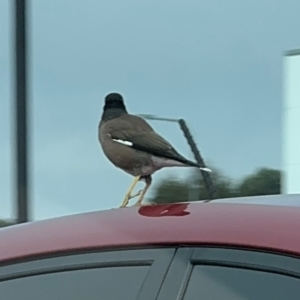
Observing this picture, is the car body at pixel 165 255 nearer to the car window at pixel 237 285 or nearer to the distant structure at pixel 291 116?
the car window at pixel 237 285

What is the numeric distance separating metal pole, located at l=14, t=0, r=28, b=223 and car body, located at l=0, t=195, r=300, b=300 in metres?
2.11

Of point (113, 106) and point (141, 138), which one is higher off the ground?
point (113, 106)

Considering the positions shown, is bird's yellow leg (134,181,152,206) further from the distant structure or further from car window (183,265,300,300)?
the distant structure

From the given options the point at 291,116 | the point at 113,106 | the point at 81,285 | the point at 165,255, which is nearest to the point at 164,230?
the point at 165,255

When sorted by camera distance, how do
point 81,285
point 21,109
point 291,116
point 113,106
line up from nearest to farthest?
point 81,285 → point 21,109 → point 113,106 → point 291,116

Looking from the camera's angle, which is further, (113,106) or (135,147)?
(113,106)

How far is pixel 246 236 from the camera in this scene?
1.94 m

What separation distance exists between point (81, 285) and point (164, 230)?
0.76ft

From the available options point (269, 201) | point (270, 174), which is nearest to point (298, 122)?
point (270, 174)

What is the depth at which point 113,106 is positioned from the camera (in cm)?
475

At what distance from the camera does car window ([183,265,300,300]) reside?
1.83 m

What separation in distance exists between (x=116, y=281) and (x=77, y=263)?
11cm

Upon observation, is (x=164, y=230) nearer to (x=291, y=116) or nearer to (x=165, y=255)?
(x=165, y=255)

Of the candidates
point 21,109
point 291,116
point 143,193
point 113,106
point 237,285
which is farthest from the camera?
point 291,116
